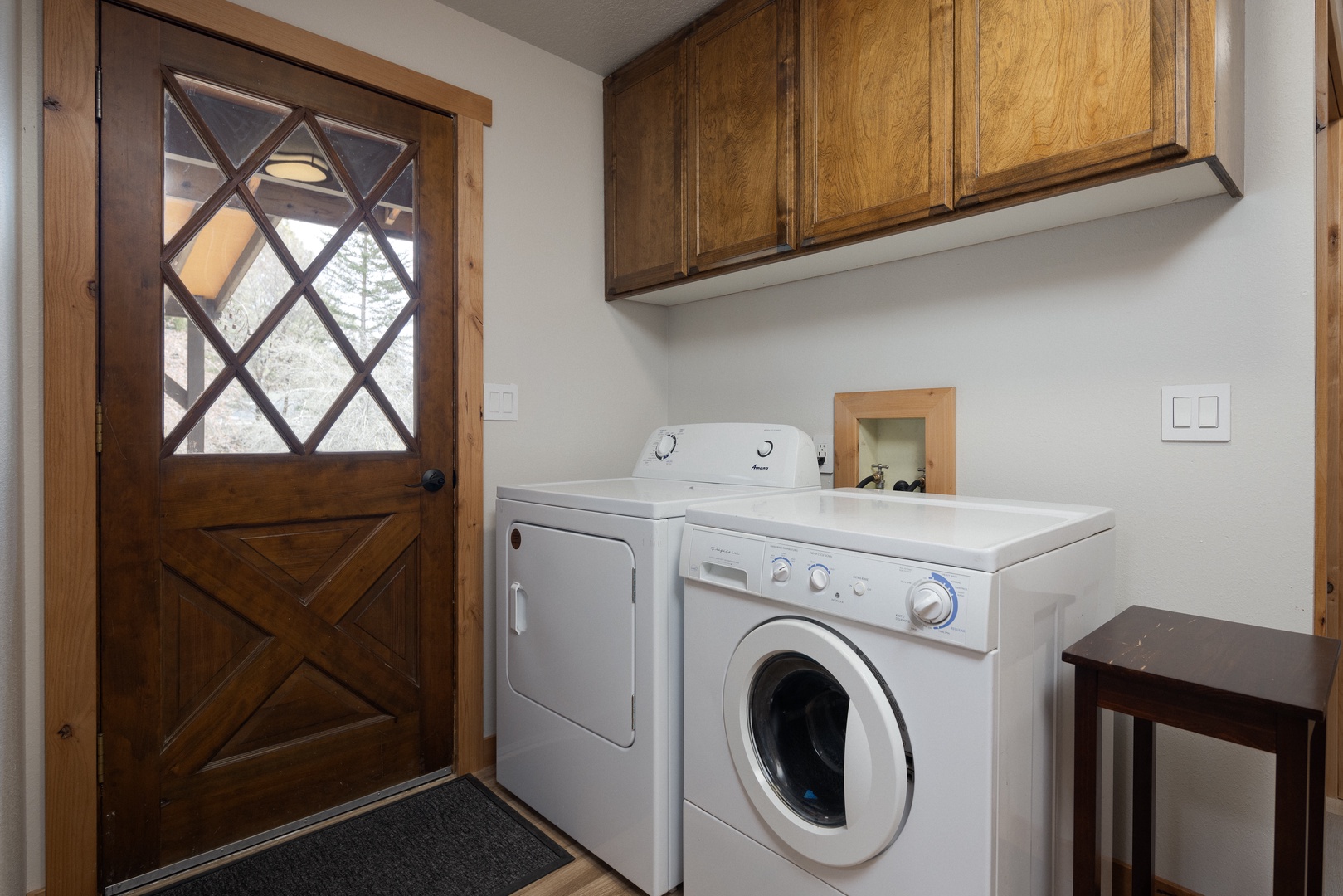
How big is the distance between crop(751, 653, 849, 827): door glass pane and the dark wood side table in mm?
408

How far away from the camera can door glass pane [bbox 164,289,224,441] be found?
1.67 metres

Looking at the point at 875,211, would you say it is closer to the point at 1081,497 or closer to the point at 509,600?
the point at 1081,497

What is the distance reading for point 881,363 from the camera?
6.84 ft

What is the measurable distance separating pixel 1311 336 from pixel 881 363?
0.96 meters

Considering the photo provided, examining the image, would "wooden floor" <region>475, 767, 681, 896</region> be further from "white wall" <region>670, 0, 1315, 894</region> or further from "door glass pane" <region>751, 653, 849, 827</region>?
"white wall" <region>670, 0, 1315, 894</region>

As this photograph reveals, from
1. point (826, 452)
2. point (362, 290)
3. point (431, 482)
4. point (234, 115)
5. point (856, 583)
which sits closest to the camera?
point (856, 583)

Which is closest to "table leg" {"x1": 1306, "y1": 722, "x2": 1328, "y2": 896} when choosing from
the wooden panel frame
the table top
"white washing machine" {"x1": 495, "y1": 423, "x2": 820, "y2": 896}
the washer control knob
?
the table top

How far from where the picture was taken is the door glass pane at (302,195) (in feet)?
5.94

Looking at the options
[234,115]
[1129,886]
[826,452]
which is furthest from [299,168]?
[1129,886]

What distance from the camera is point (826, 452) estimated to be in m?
2.23

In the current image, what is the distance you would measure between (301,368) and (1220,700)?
82.0 inches

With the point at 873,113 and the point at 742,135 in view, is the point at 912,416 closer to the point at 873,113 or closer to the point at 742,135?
the point at 873,113

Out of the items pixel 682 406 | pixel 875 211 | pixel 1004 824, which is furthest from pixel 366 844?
pixel 875 211

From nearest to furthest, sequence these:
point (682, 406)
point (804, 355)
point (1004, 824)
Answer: point (1004, 824), point (804, 355), point (682, 406)
